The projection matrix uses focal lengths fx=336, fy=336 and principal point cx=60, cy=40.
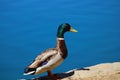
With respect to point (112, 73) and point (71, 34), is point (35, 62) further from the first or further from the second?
point (71, 34)

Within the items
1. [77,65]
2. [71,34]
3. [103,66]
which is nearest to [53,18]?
[71,34]

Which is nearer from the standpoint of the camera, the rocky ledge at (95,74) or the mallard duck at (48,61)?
the mallard duck at (48,61)

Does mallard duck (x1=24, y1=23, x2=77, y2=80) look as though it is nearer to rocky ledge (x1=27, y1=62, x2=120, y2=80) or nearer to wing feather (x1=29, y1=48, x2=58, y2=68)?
wing feather (x1=29, y1=48, x2=58, y2=68)

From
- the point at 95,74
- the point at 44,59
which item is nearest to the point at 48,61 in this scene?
the point at 44,59

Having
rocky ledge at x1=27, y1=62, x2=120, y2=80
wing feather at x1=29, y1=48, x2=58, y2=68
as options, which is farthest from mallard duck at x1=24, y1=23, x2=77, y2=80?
rocky ledge at x1=27, y1=62, x2=120, y2=80

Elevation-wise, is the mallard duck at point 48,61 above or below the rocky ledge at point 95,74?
above

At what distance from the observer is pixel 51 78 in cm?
323

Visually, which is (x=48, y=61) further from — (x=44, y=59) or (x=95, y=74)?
(x=95, y=74)

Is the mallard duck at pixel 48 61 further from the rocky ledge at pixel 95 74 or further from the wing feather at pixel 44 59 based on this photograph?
the rocky ledge at pixel 95 74

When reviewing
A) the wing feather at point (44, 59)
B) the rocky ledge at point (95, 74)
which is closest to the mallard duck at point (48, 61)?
the wing feather at point (44, 59)

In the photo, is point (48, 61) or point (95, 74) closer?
point (48, 61)

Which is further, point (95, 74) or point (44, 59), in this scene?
point (95, 74)

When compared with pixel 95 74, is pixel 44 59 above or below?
above

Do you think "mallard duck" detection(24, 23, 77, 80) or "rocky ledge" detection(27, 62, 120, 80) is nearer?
"mallard duck" detection(24, 23, 77, 80)
